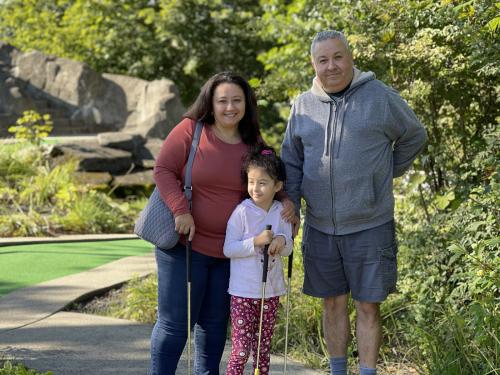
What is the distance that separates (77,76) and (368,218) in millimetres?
12888

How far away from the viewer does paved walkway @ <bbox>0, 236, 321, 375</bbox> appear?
14.1ft

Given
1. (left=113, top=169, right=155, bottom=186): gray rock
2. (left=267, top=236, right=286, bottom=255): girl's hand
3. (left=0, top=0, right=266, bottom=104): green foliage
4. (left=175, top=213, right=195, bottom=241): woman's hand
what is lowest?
(left=113, top=169, right=155, bottom=186): gray rock

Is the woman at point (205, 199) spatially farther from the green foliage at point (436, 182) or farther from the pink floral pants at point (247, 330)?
the green foliage at point (436, 182)

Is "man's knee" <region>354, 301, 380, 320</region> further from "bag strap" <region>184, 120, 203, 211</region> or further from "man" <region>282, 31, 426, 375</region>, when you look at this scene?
"bag strap" <region>184, 120, 203, 211</region>

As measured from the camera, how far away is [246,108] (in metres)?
3.65

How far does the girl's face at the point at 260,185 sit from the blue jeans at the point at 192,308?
34cm

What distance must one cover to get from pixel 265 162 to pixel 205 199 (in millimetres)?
320

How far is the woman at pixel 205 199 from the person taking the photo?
138 inches

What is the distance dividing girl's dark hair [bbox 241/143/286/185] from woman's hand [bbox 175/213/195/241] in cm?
31

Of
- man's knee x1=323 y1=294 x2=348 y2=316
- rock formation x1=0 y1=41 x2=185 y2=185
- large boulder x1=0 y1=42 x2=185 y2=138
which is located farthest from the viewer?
large boulder x1=0 y1=42 x2=185 y2=138

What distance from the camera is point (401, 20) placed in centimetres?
523

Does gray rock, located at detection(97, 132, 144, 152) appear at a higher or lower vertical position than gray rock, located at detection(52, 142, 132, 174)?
higher

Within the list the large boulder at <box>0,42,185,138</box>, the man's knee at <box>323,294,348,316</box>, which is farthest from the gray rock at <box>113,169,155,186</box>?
the man's knee at <box>323,294,348,316</box>

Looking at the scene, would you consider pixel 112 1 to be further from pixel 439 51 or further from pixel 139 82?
pixel 439 51
